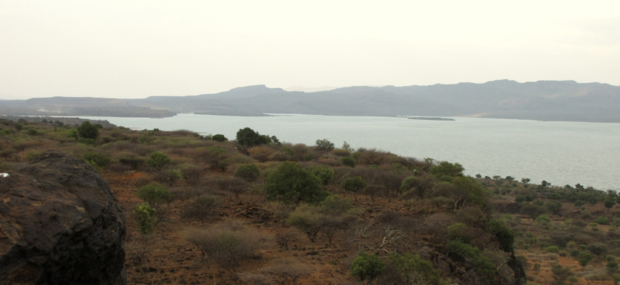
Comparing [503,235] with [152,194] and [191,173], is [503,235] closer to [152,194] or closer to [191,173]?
[152,194]

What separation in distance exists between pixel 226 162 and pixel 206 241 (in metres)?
16.7

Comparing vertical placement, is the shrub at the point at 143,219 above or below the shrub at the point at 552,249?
above

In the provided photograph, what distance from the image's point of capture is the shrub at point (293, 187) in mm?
16031

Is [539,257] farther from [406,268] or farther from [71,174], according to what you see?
[71,174]

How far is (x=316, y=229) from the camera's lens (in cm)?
1257

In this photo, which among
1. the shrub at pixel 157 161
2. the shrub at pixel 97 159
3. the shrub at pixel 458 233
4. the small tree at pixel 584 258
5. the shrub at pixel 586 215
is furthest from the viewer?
the shrub at pixel 586 215

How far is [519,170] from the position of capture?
6181cm

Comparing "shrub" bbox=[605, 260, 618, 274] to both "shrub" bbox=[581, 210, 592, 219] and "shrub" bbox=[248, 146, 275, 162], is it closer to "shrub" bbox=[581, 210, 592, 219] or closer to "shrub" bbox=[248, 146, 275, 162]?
"shrub" bbox=[581, 210, 592, 219]

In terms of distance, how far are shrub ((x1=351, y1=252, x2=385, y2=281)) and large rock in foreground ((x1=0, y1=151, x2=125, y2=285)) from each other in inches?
198

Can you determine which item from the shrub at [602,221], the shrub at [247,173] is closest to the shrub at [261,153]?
the shrub at [247,173]

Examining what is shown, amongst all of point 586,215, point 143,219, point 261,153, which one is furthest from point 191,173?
point 586,215

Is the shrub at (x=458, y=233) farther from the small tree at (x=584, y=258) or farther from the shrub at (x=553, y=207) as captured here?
the shrub at (x=553, y=207)

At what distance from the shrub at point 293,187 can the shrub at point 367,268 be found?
661 centimetres

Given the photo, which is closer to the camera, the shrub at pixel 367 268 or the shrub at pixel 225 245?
the shrub at pixel 367 268
